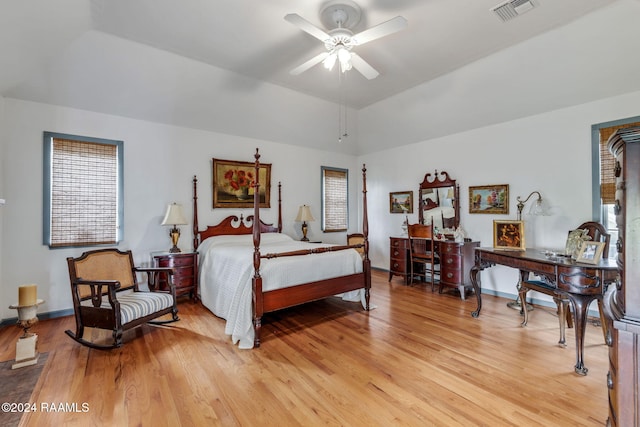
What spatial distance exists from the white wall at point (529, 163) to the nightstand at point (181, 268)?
4170mm

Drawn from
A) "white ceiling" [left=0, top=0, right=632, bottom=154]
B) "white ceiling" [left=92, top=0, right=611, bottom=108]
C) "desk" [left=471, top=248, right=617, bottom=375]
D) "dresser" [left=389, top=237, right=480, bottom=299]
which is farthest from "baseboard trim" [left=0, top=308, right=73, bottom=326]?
"desk" [left=471, top=248, right=617, bottom=375]

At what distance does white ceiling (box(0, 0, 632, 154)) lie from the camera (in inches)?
108

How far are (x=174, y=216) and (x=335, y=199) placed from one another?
3503 mm

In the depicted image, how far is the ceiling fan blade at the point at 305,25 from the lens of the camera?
90.1 inches

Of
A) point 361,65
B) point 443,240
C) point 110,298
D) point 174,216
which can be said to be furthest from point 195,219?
point 443,240

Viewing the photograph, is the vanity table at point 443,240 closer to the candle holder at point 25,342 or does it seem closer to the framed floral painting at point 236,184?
the framed floral painting at point 236,184

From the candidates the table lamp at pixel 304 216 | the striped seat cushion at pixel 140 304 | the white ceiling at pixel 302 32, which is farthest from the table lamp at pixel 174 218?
the table lamp at pixel 304 216

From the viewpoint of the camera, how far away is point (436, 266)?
5.38 m

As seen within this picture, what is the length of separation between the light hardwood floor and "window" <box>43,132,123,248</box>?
1.13m

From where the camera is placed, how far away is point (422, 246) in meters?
5.04

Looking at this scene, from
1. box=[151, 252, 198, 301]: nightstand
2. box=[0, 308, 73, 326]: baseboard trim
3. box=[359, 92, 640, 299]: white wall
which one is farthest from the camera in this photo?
box=[151, 252, 198, 301]: nightstand

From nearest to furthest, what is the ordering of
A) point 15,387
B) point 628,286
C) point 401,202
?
point 628,286 → point 15,387 → point 401,202

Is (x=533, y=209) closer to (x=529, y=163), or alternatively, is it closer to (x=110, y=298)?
(x=529, y=163)

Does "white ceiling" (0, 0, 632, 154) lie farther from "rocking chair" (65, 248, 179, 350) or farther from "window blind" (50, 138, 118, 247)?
"rocking chair" (65, 248, 179, 350)
